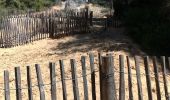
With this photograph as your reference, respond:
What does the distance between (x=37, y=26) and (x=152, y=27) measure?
6.32m

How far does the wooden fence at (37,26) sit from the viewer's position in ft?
61.8

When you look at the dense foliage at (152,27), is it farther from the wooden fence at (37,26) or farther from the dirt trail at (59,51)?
the wooden fence at (37,26)

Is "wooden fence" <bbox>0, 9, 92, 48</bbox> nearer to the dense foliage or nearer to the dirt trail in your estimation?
the dirt trail

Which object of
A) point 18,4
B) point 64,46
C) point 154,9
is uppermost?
point 154,9

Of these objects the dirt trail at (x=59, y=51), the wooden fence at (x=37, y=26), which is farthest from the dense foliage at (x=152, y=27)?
the wooden fence at (x=37, y=26)

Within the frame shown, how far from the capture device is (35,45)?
719 inches

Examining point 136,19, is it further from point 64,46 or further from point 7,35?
point 7,35

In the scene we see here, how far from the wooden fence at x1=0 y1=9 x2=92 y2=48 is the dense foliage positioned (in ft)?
11.6

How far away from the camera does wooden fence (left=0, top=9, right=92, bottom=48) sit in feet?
61.8

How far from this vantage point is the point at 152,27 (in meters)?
15.1

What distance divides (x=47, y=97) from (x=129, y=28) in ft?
23.7

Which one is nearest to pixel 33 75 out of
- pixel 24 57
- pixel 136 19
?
pixel 24 57

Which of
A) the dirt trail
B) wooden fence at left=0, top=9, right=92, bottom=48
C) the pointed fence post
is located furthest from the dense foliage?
the pointed fence post

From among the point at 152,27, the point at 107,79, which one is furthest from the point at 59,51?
the point at 107,79
